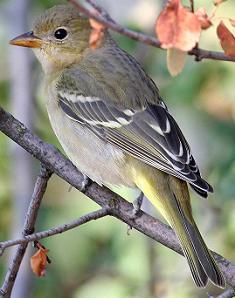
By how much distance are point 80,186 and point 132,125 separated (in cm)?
62

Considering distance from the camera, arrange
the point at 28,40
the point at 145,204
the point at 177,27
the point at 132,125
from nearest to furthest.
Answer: the point at 177,27 → the point at 132,125 → the point at 28,40 → the point at 145,204

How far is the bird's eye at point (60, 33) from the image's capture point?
4.91 metres

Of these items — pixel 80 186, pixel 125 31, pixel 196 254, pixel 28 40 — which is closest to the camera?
pixel 125 31

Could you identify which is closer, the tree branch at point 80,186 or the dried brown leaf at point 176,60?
the dried brown leaf at point 176,60

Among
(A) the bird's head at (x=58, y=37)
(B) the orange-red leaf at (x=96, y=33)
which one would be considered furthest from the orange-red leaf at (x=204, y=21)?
(A) the bird's head at (x=58, y=37)

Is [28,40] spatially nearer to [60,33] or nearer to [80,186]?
[60,33]

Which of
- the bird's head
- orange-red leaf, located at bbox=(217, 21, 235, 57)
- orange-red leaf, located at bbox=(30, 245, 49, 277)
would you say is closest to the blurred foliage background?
the bird's head

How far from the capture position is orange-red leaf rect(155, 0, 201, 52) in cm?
251

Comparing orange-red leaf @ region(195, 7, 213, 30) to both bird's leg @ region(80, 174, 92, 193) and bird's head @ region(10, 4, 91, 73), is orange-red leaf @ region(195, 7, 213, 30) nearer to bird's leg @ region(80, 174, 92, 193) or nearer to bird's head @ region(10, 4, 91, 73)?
bird's leg @ region(80, 174, 92, 193)

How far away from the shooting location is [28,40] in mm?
4723

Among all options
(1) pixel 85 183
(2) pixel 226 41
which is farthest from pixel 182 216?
(2) pixel 226 41

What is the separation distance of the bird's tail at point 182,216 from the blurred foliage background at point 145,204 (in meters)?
0.84

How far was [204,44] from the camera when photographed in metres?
5.30

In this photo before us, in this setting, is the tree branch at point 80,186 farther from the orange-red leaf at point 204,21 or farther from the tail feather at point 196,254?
the orange-red leaf at point 204,21
